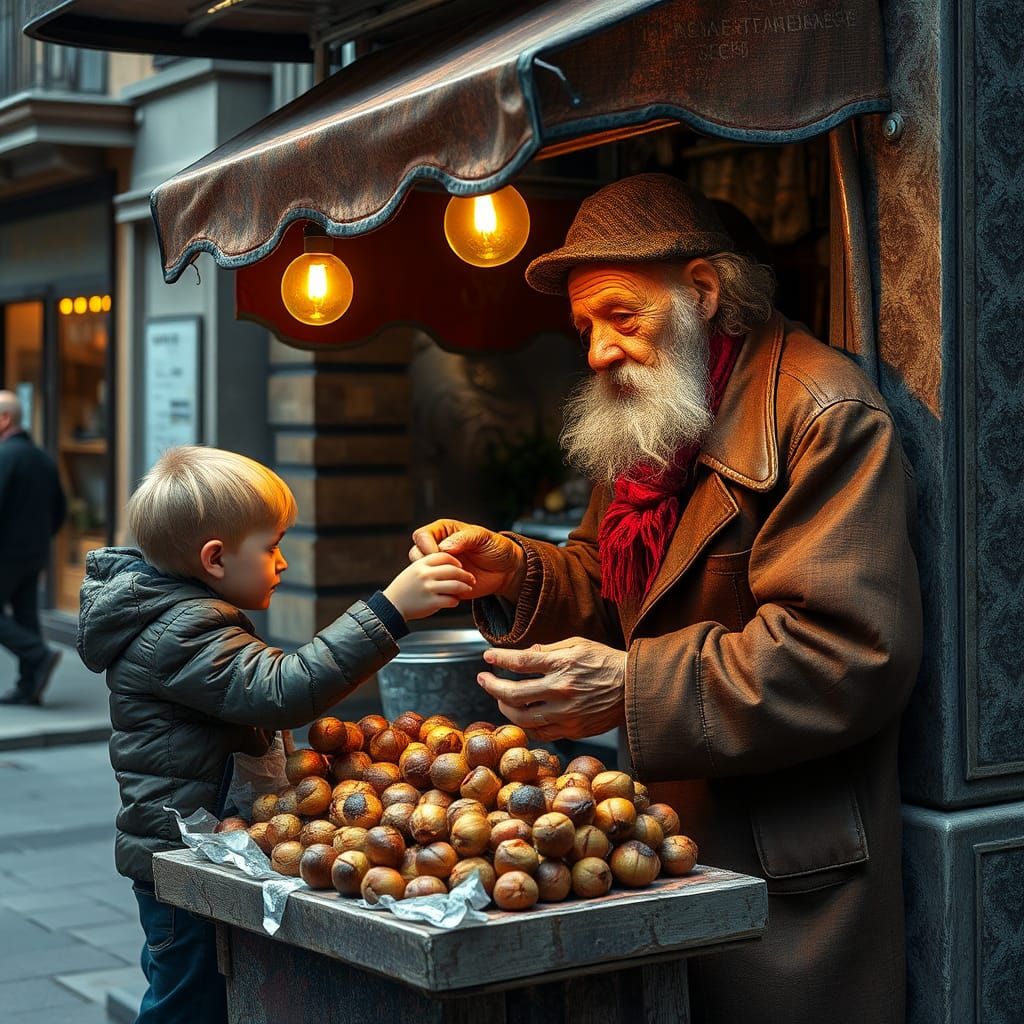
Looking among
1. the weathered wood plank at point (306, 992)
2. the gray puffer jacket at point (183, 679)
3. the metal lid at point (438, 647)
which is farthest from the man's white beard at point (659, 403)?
the metal lid at point (438, 647)

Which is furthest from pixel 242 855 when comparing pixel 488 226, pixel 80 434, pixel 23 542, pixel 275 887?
pixel 80 434

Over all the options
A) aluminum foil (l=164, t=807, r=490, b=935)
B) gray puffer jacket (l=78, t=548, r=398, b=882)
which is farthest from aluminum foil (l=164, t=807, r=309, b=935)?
gray puffer jacket (l=78, t=548, r=398, b=882)

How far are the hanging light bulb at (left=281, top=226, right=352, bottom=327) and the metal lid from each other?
1227 mm

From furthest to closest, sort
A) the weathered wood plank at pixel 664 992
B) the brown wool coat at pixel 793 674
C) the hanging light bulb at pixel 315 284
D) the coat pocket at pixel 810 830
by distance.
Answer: the hanging light bulb at pixel 315 284 → the coat pocket at pixel 810 830 → the brown wool coat at pixel 793 674 → the weathered wood plank at pixel 664 992

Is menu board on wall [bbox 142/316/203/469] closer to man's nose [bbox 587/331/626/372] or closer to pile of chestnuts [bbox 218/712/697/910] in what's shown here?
man's nose [bbox 587/331/626/372]

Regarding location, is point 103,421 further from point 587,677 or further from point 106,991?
point 587,677

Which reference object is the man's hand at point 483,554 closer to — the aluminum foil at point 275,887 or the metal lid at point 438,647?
the aluminum foil at point 275,887

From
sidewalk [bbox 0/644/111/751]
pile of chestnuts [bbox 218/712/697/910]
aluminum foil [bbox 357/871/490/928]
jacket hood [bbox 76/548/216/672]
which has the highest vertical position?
jacket hood [bbox 76/548/216/672]

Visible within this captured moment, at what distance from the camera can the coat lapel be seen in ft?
9.67

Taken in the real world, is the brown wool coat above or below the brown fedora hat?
below

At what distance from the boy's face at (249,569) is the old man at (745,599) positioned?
0.56 m

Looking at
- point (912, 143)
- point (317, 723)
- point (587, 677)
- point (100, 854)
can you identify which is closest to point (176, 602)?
point (317, 723)

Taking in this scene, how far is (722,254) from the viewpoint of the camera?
3.15m

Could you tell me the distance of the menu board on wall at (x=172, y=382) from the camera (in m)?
10.4
